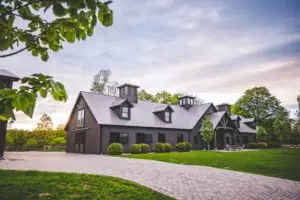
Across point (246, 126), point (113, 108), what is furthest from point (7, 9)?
point (246, 126)

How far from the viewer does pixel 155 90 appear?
188 ft

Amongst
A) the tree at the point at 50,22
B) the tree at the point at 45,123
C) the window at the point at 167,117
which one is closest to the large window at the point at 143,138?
the window at the point at 167,117

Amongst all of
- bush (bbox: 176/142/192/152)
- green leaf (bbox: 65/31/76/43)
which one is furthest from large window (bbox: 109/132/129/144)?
green leaf (bbox: 65/31/76/43)

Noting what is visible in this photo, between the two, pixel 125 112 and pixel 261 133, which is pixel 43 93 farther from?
pixel 261 133

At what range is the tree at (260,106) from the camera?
193 feet

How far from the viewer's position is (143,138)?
28.8 metres

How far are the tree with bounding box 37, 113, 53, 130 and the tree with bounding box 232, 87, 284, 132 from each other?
47.5 m

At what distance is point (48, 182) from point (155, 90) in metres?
50.0

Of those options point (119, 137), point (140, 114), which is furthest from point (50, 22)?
point (140, 114)

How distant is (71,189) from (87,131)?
2107 centimetres

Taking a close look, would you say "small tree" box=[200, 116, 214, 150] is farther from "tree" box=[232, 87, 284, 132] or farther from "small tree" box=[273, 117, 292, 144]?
"tree" box=[232, 87, 284, 132]

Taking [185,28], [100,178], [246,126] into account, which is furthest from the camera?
[246,126]

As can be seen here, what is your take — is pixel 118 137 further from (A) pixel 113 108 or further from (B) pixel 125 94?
(B) pixel 125 94

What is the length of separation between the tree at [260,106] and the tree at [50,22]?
62205 mm
